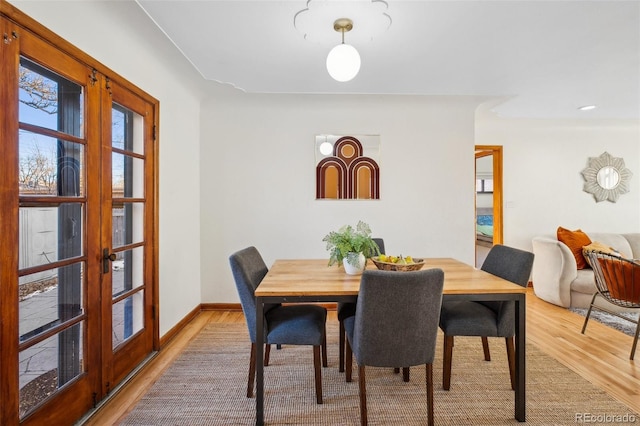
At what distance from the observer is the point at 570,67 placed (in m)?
2.60

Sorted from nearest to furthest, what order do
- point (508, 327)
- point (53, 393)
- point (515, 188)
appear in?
point (53, 393) < point (508, 327) < point (515, 188)

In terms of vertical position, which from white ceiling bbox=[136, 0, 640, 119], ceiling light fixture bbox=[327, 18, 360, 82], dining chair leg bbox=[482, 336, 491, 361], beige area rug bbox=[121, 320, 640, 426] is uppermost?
white ceiling bbox=[136, 0, 640, 119]

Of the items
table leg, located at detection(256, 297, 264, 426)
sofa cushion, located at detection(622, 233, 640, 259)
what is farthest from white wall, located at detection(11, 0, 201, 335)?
sofa cushion, located at detection(622, 233, 640, 259)

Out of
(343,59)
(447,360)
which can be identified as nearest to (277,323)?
(447,360)

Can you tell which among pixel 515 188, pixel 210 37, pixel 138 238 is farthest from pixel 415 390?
pixel 515 188

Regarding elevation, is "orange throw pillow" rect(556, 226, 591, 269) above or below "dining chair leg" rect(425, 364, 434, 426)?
above

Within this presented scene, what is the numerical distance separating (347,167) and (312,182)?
1.45 ft

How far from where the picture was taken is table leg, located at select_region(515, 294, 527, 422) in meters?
1.75

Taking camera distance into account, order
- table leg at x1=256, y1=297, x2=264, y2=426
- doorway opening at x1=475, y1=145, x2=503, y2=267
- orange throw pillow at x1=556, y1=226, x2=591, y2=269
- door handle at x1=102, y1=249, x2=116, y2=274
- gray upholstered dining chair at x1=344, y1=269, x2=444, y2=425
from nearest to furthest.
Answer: gray upholstered dining chair at x1=344, y1=269, x2=444, y2=425
table leg at x1=256, y1=297, x2=264, y2=426
door handle at x1=102, y1=249, x2=116, y2=274
orange throw pillow at x1=556, y1=226, x2=591, y2=269
doorway opening at x1=475, y1=145, x2=503, y2=267

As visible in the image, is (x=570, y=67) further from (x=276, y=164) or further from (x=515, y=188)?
(x=276, y=164)

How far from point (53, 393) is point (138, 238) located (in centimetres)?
107

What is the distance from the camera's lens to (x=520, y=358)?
1760 mm

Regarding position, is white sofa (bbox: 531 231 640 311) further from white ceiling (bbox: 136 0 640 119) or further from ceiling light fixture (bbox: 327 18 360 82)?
ceiling light fixture (bbox: 327 18 360 82)

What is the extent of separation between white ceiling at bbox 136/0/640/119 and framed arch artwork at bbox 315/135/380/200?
62 cm
